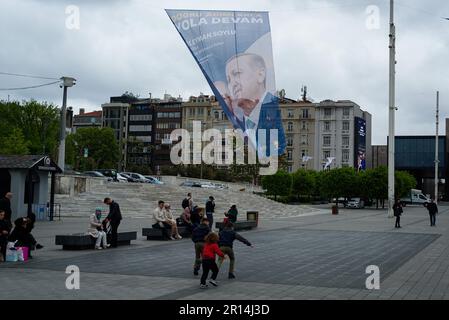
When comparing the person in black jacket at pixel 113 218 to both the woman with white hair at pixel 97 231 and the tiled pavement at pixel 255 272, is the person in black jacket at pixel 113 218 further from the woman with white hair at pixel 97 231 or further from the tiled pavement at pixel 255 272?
the tiled pavement at pixel 255 272

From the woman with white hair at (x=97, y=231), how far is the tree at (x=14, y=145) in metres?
48.7

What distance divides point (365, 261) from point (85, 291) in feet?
29.0

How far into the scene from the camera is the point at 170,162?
14162 cm

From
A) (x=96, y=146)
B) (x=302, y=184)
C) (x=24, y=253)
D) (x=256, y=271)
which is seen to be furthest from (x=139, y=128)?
(x=256, y=271)

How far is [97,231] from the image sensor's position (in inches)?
766

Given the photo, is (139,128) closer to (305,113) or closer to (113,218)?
(305,113)

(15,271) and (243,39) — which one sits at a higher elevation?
(243,39)

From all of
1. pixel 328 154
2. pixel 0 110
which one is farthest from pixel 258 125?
pixel 328 154

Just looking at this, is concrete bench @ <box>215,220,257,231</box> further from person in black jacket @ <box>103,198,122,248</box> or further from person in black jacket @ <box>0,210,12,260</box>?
person in black jacket @ <box>0,210,12,260</box>

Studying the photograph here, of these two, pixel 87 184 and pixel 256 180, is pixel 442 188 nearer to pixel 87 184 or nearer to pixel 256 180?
pixel 256 180

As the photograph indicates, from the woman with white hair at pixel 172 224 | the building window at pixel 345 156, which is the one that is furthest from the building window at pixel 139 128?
the woman with white hair at pixel 172 224

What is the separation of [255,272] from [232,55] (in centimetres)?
2187

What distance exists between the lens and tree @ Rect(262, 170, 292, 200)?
3275 inches

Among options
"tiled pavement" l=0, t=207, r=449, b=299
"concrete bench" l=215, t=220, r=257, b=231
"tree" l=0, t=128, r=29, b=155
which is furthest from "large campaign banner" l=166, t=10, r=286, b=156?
"tree" l=0, t=128, r=29, b=155
